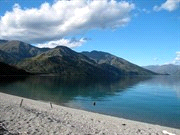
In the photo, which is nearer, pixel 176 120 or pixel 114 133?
pixel 114 133

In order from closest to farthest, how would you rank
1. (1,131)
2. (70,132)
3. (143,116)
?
(1,131)
(70,132)
(143,116)

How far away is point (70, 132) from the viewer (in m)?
23.8

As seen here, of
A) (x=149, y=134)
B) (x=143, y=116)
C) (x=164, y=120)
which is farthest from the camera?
(x=143, y=116)

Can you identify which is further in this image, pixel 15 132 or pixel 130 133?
pixel 130 133

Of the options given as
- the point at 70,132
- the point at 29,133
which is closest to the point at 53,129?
the point at 70,132

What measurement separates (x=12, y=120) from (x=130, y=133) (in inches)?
584

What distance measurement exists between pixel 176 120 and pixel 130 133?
29.3m

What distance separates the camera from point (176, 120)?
178ft

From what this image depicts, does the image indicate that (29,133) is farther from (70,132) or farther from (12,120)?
(12,120)

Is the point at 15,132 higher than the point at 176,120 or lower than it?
higher

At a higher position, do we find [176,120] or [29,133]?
[29,133]

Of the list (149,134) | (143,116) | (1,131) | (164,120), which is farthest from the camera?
(143,116)

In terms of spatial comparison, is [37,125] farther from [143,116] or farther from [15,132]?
[143,116]

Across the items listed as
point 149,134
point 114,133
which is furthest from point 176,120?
point 114,133
